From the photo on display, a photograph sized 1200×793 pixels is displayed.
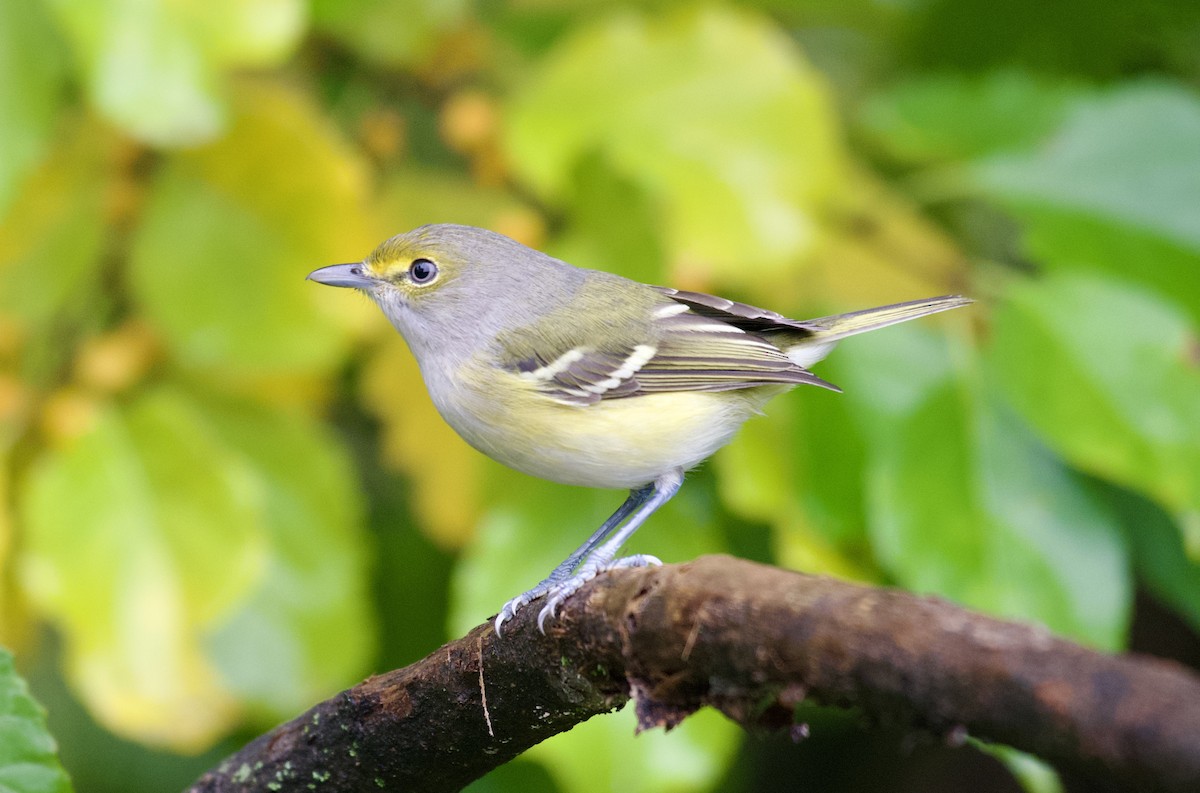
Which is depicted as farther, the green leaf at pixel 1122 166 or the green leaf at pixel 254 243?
the green leaf at pixel 1122 166

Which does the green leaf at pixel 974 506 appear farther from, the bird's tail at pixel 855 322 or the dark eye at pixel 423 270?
the dark eye at pixel 423 270

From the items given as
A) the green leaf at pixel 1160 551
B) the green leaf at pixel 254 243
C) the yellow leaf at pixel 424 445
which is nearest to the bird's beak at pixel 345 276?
the green leaf at pixel 254 243

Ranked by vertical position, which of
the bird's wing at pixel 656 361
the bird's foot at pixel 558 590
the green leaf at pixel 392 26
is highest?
the green leaf at pixel 392 26

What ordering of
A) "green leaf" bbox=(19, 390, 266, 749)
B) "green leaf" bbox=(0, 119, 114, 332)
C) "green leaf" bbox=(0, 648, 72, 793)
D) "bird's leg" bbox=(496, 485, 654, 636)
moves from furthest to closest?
1. "green leaf" bbox=(0, 119, 114, 332)
2. "green leaf" bbox=(19, 390, 266, 749)
3. "bird's leg" bbox=(496, 485, 654, 636)
4. "green leaf" bbox=(0, 648, 72, 793)

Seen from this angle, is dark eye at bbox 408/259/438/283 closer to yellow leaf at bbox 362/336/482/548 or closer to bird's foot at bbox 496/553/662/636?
yellow leaf at bbox 362/336/482/548

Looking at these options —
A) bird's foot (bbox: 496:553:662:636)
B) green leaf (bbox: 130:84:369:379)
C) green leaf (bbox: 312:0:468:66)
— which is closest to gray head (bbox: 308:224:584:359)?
green leaf (bbox: 130:84:369:379)

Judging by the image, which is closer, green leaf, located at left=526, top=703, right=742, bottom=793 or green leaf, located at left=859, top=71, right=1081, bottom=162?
green leaf, located at left=526, top=703, right=742, bottom=793

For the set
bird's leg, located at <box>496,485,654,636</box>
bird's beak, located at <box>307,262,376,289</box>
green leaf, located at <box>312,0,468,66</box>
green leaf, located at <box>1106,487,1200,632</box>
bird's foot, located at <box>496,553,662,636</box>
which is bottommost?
green leaf, located at <box>1106,487,1200,632</box>
